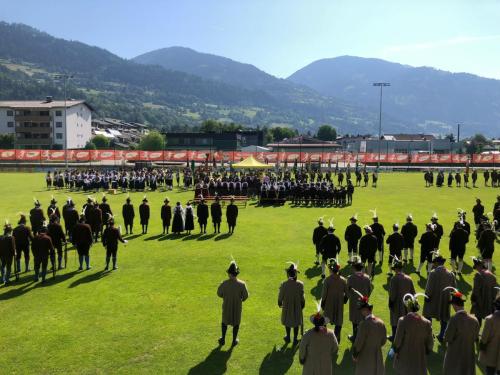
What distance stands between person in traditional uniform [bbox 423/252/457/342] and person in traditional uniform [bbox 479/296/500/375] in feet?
6.63

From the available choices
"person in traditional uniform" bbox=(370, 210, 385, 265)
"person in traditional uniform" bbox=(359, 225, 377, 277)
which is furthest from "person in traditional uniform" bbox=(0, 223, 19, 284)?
"person in traditional uniform" bbox=(370, 210, 385, 265)

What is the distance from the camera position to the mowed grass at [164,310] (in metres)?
8.62

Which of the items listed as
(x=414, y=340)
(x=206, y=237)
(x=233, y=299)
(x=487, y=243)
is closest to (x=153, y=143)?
(x=206, y=237)

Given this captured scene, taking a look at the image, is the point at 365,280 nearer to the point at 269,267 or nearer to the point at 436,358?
the point at 436,358

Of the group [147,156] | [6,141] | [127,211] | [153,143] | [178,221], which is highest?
[153,143]

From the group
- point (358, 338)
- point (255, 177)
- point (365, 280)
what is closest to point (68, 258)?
point (365, 280)

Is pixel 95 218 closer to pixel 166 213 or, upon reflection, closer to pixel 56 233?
pixel 166 213

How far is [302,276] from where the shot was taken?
13.9 meters

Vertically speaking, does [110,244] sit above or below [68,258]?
above

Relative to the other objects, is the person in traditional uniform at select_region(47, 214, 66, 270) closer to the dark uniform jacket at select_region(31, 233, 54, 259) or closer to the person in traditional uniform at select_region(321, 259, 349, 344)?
the dark uniform jacket at select_region(31, 233, 54, 259)

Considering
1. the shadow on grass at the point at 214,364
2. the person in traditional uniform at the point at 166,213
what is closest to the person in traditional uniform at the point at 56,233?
the person in traditional uniform at the point at 166,213

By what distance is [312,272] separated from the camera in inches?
563

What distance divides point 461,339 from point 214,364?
14.9 ft

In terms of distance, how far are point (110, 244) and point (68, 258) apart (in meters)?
3.08
